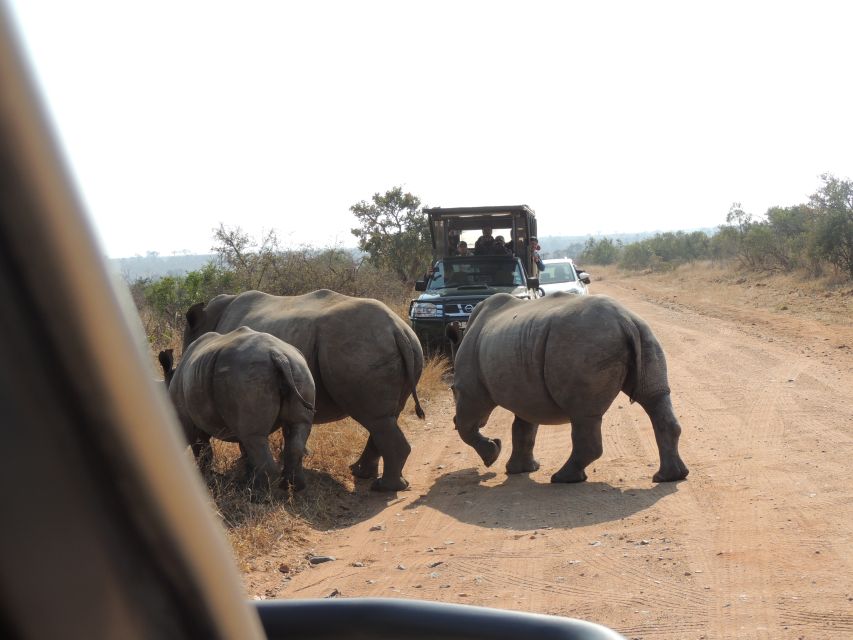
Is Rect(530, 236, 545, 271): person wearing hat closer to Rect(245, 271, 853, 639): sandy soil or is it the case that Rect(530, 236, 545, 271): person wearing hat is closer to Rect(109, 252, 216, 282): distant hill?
Rect(109, 252, 216, 282): distant hill

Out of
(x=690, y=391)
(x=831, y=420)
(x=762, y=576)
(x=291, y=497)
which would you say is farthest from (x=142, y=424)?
(x=690, y=391)

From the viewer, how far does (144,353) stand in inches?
30.4

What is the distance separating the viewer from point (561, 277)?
21625mm

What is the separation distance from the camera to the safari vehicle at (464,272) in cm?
1533

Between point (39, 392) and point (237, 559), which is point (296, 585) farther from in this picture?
point (39, 392)

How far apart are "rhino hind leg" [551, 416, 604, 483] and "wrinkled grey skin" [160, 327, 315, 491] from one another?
2174mm

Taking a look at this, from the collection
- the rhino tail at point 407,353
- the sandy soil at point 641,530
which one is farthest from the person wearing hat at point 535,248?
the rhino tail at point 407,353

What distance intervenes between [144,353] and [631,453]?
8879 mm

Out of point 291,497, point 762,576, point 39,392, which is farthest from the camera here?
point 291,497

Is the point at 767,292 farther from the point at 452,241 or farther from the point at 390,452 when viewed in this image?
the point at 390,452

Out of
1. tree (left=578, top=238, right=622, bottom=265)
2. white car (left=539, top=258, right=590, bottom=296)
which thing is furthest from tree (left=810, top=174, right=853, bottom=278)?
tree (left=578, top=238, right=622, bottom=265)

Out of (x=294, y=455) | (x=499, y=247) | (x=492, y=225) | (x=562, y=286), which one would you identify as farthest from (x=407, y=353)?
(x=562, y=286)

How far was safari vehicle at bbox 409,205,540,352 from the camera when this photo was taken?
15328 millimetres

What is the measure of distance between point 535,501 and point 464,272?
8.99 meters
